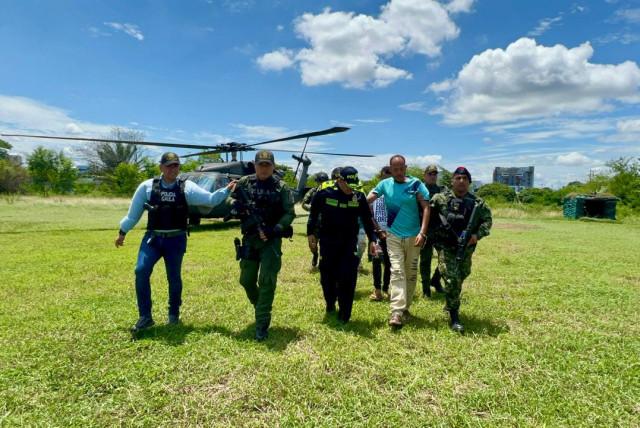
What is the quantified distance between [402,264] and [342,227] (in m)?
0.89

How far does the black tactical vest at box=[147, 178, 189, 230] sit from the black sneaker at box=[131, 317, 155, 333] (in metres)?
1.03

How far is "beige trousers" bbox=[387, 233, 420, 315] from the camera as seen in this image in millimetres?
4730

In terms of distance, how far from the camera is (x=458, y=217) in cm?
459

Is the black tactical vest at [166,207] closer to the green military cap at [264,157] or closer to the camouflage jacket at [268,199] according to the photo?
the camouflage jacket at [268,199]

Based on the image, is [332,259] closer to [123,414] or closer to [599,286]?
[123,414]

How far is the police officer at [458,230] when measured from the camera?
458 cm

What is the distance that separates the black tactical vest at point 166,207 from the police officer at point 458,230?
3053mm

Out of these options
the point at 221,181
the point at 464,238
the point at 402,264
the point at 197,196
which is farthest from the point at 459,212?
the point at 221,181

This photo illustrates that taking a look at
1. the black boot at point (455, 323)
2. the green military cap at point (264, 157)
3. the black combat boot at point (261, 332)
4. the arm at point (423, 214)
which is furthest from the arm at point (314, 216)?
the black boot at point (455, 323)

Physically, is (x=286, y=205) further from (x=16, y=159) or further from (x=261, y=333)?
(x=16, y=159)

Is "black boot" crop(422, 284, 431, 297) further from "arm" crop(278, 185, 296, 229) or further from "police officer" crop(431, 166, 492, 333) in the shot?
"arm" crop(278, 185, 296, 229)

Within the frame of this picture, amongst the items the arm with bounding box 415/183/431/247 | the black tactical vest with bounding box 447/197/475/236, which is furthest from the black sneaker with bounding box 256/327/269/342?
the black tactical vest with bounding box 447/197/475/236

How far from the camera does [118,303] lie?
5457 millimetres

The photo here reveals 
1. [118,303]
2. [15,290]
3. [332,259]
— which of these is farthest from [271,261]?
[15,290]
